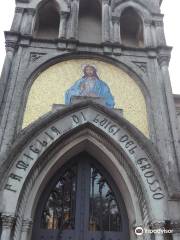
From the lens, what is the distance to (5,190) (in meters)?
6.80

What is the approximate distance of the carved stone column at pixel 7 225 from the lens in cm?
629

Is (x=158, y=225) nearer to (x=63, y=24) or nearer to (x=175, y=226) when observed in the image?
(x=175, y=226)

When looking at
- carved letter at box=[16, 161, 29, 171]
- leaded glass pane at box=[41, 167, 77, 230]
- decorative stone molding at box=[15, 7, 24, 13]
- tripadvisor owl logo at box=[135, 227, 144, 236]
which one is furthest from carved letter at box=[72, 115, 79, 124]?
decorative stone molding at box=[15, 7, 24, 13]

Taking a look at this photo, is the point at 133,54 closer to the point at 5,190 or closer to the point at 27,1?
the point at 27,1

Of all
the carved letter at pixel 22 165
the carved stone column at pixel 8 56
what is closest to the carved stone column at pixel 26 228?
the carved letter at pixel 22 165

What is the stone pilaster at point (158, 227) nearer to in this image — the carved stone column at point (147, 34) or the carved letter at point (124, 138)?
the carved letter at point (124, 138)

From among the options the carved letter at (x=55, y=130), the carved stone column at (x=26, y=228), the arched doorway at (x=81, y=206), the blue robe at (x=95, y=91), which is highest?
the blue robe at (x=95, y=91)

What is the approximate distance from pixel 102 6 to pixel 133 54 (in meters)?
2.52

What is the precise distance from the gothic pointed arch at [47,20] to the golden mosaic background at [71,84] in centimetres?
216

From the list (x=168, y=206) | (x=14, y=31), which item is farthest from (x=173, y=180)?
(x=14, y=31)

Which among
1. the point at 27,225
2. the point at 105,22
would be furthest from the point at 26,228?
the point at 105,22

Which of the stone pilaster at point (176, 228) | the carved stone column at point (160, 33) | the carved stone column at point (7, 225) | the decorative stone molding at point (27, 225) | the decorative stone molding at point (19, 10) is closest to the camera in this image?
the carved stone column at point (7, 225)

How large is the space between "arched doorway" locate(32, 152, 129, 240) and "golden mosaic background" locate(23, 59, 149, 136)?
1.66m

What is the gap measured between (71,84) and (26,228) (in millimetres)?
4252
